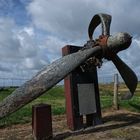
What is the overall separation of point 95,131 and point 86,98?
1384 mm

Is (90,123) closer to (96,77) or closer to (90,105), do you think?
(90,105)

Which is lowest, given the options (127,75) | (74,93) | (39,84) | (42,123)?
(42,123)

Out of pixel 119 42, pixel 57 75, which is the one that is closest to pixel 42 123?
pixel 57 75

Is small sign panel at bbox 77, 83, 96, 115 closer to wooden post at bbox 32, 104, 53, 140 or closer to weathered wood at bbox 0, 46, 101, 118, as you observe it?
wooden post at bbox 32, 104, 53, 140

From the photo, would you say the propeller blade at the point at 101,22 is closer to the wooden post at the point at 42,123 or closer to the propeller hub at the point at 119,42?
the propeller hub at the point at 119,42

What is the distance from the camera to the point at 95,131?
1058cm

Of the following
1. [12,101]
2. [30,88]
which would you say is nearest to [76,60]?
[30,88]

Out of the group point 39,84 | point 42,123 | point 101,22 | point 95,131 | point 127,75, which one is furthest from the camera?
point 95,131

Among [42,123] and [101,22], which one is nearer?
[42,123]

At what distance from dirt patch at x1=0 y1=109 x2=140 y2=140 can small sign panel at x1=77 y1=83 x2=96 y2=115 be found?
2.16 ft

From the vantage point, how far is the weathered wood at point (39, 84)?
22.5 ft

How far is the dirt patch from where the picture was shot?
32.2 feet

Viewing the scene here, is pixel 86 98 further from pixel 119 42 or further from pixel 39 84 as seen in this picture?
pixel 39 84

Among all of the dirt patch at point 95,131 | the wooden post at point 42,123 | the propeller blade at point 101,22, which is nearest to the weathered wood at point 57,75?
the propeller blade at point 101,22
